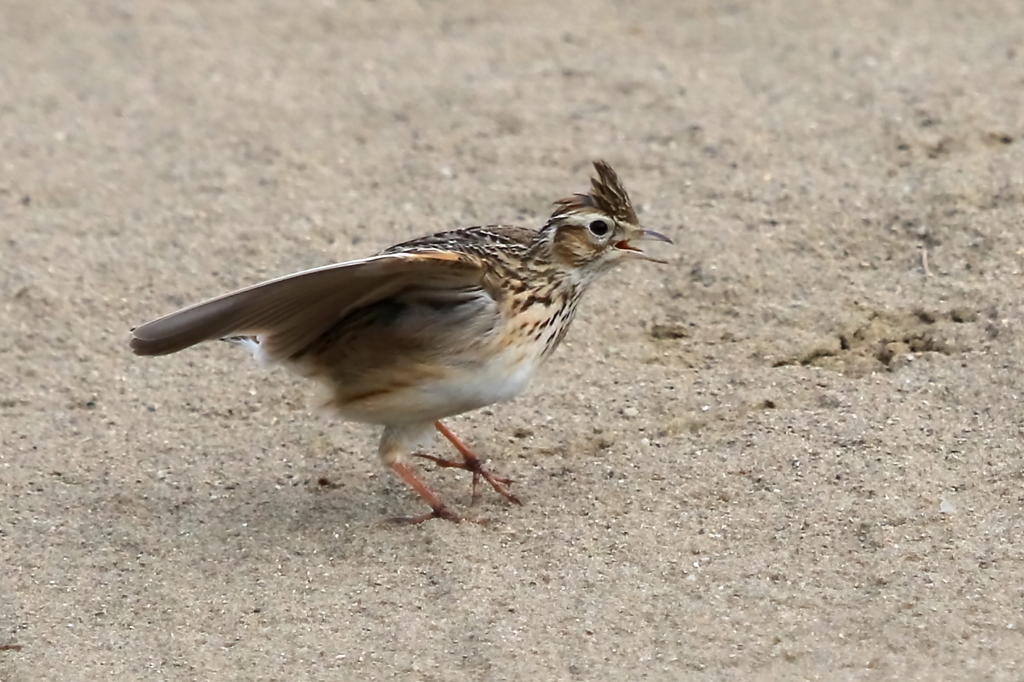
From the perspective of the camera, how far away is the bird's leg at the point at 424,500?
5.61 meters

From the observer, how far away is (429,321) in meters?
5.41

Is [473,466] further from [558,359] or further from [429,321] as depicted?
[558,359]

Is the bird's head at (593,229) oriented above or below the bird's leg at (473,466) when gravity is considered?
above

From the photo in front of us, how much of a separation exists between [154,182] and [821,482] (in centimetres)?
435

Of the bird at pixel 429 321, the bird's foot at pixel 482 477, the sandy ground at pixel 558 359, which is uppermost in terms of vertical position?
the bird at pixel 429 321

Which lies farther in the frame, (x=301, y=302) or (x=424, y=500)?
(x=424, y=500)

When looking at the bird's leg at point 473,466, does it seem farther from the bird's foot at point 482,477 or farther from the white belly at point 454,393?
the white belly at point 454,393

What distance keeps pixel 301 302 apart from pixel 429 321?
458mm

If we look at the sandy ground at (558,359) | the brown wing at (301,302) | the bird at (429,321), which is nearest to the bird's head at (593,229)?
the bird at (429,321)

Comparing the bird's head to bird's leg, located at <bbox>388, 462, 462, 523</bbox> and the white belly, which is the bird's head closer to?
the white belly

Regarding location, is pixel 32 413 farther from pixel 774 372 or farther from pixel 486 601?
pixel 774 372

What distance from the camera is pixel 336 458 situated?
6.09m

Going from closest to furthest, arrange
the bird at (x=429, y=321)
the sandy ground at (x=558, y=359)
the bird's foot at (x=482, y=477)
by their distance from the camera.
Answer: the sandy ground at (x=558, y=359) < the bird at (x=429, y=321) < the bird's foot at (x=482, y=477)

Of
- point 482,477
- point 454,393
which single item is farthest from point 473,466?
point 454,393
